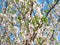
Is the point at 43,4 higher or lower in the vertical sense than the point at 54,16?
higher

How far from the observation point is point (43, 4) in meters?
9.46

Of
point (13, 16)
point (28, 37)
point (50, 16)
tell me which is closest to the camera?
point (28, 37)

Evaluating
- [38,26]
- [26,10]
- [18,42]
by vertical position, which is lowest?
[18,42]

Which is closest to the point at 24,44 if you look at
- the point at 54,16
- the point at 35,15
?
the point at 35,15

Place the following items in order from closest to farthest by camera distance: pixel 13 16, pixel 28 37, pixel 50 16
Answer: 1. pixel 28 37
2. pixel 13 16
3. pixel 50 16

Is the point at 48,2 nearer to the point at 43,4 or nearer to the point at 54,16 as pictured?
the point at 43,4

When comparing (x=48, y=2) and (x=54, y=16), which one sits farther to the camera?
(x=54, y=16)

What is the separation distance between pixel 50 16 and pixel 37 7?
4.57 feet

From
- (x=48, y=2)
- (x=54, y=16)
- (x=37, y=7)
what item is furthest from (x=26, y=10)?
(x=54, y=16)

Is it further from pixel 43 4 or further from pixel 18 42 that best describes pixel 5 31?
pixel 43 4

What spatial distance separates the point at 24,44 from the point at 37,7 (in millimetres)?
1587

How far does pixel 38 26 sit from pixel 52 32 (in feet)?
3.69

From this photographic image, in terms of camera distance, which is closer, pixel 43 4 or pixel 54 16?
pixel 43 4

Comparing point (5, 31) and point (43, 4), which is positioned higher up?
point (43, 4)
